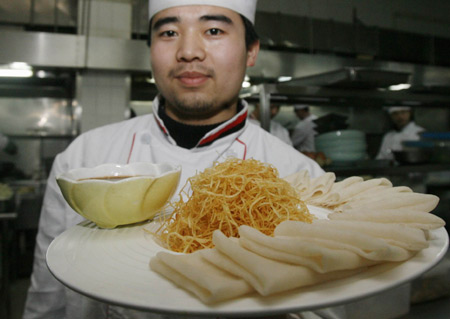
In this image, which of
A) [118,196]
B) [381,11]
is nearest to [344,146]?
[118,196]

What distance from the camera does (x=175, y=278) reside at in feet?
1.61

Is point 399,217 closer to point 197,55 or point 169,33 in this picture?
point 197,55

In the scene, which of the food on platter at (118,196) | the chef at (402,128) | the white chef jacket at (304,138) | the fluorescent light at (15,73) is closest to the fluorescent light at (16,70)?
the fluorescent light at (15,73)

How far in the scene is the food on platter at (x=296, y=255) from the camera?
0.45m

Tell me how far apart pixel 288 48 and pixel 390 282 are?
5045mm

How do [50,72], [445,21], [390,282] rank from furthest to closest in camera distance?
1. [445,21]
2. [50,72]
3. [390,282]

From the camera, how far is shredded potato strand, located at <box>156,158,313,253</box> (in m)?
0.80

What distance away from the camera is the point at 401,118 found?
5.62m

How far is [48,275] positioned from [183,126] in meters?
0.81

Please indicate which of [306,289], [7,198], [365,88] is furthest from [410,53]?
[306,289]

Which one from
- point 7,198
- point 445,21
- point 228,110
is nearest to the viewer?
point 228,110

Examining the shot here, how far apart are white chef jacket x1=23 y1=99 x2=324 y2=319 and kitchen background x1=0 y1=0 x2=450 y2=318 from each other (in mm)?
999

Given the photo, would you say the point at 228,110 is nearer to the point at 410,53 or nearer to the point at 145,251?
the point at 145,251

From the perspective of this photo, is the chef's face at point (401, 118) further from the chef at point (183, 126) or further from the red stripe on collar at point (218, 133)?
the red stripe on collar at point (218, 133)
